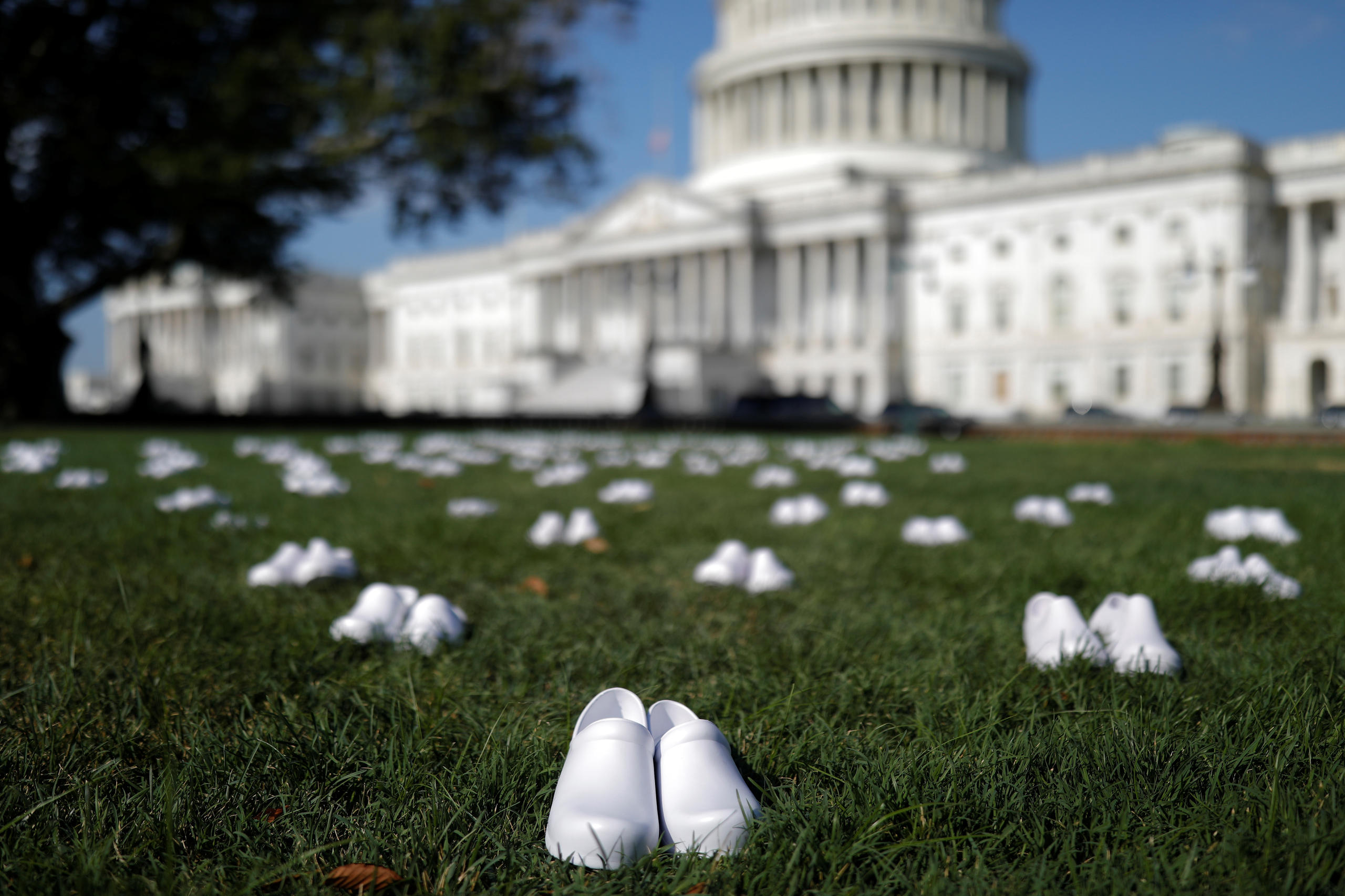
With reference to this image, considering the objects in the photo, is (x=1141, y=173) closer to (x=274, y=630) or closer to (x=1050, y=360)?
(x=1050, y=360)

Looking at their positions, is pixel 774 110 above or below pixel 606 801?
above

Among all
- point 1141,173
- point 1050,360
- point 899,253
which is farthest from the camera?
point 899,253

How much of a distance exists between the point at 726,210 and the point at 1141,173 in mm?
23622

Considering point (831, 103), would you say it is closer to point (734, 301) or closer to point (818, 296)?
point (818, 296)

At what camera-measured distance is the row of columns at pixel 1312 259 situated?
51250mm

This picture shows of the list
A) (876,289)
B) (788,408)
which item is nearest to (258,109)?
(788,408)

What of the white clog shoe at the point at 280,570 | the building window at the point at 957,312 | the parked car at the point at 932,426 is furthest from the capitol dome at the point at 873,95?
the white clog shoe at the point at 280,570

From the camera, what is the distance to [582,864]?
1.42m

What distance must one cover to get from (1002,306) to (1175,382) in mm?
10267

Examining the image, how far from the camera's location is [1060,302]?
185 feet

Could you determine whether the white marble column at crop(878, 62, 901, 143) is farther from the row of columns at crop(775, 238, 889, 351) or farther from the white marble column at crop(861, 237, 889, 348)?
the white marble column at crop(861, 237, 889, 348)

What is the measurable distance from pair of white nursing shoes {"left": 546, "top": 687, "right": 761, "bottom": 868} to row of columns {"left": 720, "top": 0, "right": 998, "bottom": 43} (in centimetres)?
7672

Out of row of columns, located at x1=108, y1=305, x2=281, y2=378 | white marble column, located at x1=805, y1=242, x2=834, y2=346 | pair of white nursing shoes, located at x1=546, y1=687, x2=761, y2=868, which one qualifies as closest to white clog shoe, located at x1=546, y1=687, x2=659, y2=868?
pair of white nursing shoes, located at x1=546, y1=687, x2=761, y2=868

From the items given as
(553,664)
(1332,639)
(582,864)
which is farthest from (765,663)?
(1332,639)
